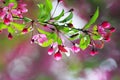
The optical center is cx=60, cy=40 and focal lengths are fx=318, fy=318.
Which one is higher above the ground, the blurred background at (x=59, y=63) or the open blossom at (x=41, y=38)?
the blurred background at (x=59, y=63)

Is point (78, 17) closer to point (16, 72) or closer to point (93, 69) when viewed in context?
point (93, 69)

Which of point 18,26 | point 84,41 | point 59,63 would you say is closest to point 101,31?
point 84,41

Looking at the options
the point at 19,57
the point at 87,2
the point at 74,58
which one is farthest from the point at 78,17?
the point at 19,57

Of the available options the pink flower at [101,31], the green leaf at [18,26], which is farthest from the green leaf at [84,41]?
the green leaf at [18,26]

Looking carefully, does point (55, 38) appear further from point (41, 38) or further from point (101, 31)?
point (101, 31)

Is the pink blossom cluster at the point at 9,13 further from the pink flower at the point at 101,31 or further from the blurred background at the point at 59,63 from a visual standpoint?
the blurred background at the point at 59,63

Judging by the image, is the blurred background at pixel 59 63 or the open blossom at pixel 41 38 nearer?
the open blossom at pixel 41 38

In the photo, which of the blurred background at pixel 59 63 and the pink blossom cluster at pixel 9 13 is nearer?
the pink blossom cluster at pixel 9 13

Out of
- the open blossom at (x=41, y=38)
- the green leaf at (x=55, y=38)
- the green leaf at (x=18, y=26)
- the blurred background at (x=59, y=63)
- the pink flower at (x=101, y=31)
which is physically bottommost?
the green leaf at (x=55, y=38)

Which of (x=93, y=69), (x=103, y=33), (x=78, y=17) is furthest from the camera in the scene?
(x=93, y=69)

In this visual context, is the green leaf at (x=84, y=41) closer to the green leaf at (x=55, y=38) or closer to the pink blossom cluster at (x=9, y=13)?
the green leaf at (x=55, y=38)

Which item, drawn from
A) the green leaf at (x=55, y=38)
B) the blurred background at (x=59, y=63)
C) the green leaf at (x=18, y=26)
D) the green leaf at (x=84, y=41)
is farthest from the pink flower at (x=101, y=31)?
the blurred background at (x=59, y=63)
